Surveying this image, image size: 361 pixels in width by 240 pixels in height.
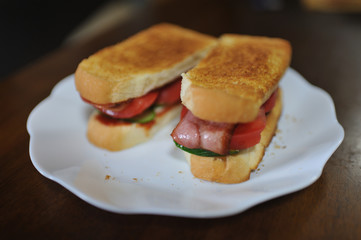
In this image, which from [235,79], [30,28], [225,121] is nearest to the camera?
[225,121]

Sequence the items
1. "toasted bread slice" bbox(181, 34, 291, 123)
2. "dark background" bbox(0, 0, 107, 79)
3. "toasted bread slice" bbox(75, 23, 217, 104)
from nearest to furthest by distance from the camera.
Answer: "toasted bread slice" bbox(181, 34, 291, 123) < "toasted bread slice" bbox(75, 23, 217, 104) < "dark background" bbox(0, 0, 107, 79)

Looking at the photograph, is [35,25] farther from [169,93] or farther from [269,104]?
[269,104]

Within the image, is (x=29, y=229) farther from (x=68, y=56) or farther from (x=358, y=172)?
(x=68, y=56)

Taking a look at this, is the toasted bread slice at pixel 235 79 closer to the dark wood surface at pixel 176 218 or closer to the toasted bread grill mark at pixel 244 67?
the toasted bread grill mark at pixel 244 67

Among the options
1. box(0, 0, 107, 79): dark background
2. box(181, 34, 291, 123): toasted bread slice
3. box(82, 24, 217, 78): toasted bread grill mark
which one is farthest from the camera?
box(0, 0, 107, 79): dark background

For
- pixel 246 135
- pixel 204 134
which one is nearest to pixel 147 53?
pixel 204 134

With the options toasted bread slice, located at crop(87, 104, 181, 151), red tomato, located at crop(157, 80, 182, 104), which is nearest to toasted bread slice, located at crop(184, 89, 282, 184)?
toasted bread slice, located at crop(87, 104, 181, 151)

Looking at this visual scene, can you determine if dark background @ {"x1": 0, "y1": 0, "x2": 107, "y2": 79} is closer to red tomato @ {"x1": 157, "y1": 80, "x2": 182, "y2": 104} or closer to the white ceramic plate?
the white ceramic plate

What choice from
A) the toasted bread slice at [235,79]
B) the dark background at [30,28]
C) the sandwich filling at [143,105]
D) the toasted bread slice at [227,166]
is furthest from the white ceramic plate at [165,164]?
the dark background at [30,28]

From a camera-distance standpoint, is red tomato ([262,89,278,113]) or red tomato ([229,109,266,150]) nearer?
red tomato ([229,109,266,150])
